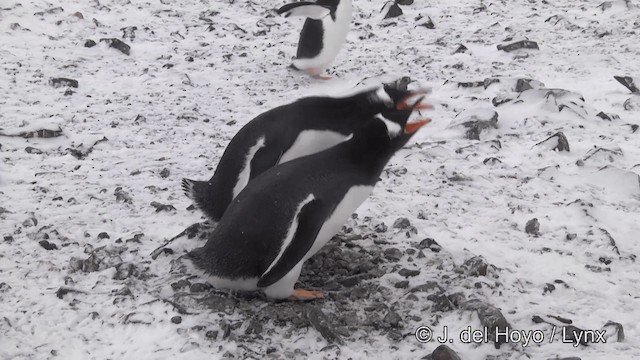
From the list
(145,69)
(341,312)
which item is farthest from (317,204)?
(145,69)

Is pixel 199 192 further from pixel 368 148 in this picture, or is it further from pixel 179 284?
pixel 368 148

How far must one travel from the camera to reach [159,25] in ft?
17.5

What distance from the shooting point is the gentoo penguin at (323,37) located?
468 cm

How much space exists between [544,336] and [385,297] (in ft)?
1.70

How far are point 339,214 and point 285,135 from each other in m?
0.44

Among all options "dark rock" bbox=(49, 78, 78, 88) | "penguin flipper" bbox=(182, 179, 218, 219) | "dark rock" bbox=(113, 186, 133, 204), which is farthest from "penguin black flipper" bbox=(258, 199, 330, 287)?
"dark rock" bbox=(49, 78, 78, 88)

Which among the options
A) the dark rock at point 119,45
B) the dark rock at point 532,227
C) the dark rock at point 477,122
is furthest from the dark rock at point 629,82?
the dark rock at point 119,45

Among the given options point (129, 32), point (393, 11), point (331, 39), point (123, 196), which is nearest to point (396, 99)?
point (123, 196)

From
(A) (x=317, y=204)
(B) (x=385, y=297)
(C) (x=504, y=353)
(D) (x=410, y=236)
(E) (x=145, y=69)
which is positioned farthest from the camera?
(E) (x=145, y=69)

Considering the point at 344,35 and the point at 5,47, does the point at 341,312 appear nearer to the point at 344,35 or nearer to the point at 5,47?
the point at 344,35

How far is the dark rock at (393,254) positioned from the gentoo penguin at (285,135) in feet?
1.50

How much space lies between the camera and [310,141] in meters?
2.60

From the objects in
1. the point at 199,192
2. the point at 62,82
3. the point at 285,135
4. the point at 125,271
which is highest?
the point at 285,135

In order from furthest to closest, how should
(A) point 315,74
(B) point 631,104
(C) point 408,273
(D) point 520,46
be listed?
(D) point 520,46 → (A) point 315,74 → (B) point 631,104 → (C) point 408,273
